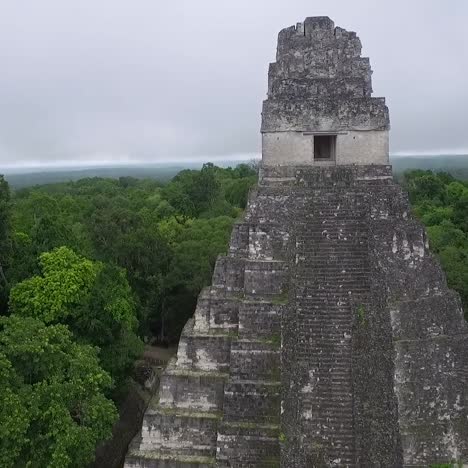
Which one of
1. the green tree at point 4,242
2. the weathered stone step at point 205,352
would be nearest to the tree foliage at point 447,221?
the weathered stone step at point 205,352

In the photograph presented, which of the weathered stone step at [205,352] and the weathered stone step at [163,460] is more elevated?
the weathered stone step at [205,352]

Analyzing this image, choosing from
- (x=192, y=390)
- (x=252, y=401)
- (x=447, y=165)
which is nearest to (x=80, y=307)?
(x=192, y=390)

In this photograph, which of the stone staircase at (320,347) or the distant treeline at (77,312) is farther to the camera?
the stone staircase at (320,347)

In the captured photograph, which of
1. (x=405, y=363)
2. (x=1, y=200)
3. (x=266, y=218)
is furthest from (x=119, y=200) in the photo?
(x=405, y=363)

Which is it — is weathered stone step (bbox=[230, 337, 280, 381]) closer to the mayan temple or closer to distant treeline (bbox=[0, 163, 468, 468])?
A: the mayan temple

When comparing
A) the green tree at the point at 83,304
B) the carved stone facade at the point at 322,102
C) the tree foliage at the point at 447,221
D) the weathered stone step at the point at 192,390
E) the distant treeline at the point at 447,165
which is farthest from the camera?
the distant treeline at the point at 447,165

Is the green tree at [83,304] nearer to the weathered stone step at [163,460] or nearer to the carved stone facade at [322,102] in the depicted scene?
the weathered stone step at [163,460]

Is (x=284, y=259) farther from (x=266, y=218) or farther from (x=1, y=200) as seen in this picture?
(x=1, y=200)

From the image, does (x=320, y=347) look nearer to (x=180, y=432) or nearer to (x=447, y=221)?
(x=180, y=432)
